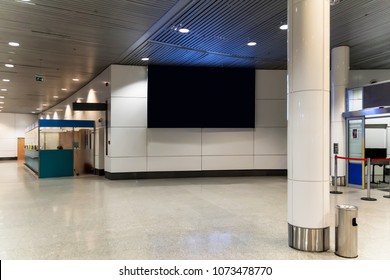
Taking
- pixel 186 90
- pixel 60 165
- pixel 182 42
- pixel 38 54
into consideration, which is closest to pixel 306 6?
pixel 182 42

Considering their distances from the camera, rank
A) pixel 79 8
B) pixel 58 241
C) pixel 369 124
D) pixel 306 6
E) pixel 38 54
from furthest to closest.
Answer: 1. pixel 369 124
2. pixel 38 54
3. pixel 79 8
4. pixel 58 241
5. pixel 306 6

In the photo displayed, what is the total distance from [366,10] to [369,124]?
7.28 meters

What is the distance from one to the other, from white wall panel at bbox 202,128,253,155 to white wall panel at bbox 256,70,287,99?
158cm

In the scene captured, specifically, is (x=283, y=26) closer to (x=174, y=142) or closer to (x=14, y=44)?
(x=174, y=142)

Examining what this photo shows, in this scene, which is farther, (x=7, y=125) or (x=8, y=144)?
(x=7, y=125)

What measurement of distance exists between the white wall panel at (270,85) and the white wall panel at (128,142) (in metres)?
4.86

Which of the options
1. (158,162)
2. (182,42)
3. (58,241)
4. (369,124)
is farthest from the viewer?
(369,124)

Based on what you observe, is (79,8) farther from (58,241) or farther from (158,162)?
(158,162)

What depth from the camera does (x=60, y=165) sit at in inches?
533

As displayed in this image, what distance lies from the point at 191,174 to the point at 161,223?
22.5ft

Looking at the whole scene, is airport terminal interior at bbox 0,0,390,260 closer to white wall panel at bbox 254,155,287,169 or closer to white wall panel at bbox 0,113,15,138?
white wall panel at bbox 254,155,287,169

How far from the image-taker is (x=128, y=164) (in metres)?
12.1

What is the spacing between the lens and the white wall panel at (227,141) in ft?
41.9

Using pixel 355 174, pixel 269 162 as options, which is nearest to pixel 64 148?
pixel 269 162
